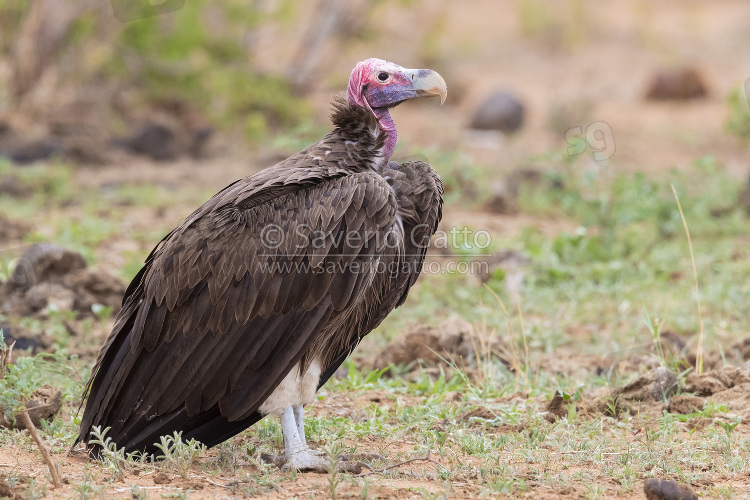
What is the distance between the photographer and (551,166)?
10984 mm

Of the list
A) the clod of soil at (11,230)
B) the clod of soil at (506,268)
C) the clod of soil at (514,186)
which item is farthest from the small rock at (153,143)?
the clod of soil at (506,268)

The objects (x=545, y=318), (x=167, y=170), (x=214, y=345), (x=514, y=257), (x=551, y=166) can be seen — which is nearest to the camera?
(x=214, y=345)

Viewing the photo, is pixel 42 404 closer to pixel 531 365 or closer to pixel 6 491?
pixel 6 491

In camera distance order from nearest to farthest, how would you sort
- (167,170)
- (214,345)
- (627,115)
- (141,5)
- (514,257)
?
1. (214,345)
2. (514,257)
3. (167,170)
4. (141,5)
5. (627,115)

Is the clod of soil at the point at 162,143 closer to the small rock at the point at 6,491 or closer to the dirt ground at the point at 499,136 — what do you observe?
the dirt ground at the point at 499,136

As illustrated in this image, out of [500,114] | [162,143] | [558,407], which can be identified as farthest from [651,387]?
[500,114]

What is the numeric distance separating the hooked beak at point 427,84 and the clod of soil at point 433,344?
5.96 ft

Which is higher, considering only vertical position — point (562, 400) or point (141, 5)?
point (141, 5)

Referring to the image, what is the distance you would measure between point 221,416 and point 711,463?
7.23 ft

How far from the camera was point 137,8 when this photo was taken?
1341 cm

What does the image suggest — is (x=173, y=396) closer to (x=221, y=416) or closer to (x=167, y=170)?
(x=221, y=416)

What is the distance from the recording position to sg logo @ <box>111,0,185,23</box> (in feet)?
43.6

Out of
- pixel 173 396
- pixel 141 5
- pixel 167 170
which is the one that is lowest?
pixel 173 396

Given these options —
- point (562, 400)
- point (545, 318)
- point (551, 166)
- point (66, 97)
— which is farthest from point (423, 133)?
point (562, 400)
